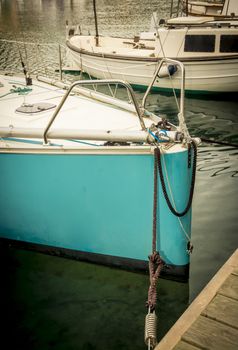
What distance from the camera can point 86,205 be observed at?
196 inches

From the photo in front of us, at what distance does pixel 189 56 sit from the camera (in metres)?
13.5

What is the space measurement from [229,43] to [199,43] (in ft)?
3.41

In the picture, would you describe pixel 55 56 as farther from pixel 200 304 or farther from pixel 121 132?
pixel 200 304

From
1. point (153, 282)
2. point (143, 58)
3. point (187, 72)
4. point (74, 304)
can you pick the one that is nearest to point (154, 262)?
point (153, 282)

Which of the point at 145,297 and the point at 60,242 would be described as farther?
the point at 60,242

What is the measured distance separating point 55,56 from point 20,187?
62.3ft

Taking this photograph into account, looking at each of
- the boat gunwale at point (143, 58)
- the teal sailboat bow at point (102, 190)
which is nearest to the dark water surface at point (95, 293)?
the teal sailboat bow at point (102, 190)

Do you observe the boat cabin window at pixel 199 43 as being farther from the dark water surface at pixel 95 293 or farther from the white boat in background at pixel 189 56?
the dark water surface at pixel 95 293

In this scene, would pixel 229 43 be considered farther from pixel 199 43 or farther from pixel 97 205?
pixel 97 205

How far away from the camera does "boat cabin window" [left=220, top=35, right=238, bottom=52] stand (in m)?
12.8

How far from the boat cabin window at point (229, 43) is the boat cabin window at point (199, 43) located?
0.31 metres

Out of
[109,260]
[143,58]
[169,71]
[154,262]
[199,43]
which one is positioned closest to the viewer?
[154,262]

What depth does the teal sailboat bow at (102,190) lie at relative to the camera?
4508mm

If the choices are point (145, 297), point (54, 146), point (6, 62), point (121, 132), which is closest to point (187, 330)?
point (145, 297)
